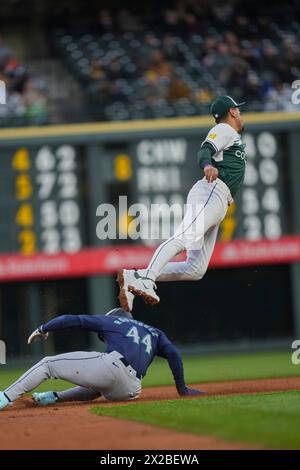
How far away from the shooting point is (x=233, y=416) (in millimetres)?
6875

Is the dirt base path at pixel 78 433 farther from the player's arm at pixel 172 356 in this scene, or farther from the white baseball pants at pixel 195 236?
the white baseball pants at pixel 195 236

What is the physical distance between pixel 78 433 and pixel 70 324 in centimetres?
148

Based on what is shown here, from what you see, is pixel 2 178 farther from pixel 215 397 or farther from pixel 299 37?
pixel 215 397

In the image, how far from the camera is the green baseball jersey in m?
8.80

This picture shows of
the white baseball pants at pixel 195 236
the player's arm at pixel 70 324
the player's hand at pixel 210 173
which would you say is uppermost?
the player's hand at pixel 210 173

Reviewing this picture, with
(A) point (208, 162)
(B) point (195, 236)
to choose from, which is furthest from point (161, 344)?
(A) point (208, 162)

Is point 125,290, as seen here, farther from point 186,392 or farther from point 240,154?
point 240,154

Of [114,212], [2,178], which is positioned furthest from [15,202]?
[114,212]

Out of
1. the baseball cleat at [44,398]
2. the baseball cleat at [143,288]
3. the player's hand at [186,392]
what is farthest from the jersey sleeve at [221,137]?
the baseball cleat at [44,398]

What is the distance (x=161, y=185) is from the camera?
633 inches

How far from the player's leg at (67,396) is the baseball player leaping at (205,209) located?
76cm

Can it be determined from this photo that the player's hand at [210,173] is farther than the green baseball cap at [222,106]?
No

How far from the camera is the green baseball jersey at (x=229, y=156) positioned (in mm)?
8797

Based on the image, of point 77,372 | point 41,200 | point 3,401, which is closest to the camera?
point 77,372
